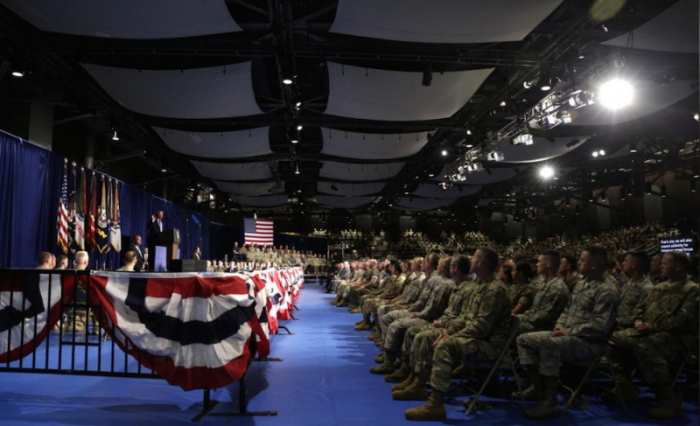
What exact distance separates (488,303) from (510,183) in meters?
18.7

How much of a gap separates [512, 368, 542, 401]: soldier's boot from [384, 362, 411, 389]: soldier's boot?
107 centimetres

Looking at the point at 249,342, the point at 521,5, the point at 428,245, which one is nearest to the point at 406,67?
the point at 521,5

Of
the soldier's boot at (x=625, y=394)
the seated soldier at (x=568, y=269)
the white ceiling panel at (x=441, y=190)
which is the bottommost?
the soldier's boot at (x=625, y=394)

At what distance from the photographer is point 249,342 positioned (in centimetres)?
397

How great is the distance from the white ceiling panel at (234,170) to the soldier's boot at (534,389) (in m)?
13.3

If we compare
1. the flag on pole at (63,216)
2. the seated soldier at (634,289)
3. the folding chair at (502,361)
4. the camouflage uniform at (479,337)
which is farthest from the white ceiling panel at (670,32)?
the flag on pole at (63,216)

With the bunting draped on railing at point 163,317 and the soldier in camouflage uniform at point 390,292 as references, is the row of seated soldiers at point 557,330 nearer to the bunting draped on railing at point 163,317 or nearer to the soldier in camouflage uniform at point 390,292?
the bunting draped on railing at point 163,317

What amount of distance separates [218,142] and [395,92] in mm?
5629

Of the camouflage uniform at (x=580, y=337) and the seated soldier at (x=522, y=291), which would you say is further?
the seated soldier at (x=522, y=291)

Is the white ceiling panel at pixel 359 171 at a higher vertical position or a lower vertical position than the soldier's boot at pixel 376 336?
higher

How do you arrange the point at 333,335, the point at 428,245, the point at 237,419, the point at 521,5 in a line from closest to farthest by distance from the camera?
the point at 237,419 < the point at 521,5 < the point at 333,335 < the point at 428,245

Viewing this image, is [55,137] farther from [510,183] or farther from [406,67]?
[510,183]

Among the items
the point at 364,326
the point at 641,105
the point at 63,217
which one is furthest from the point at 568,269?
the point at 63,217

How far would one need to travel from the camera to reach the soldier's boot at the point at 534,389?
4.01 m
